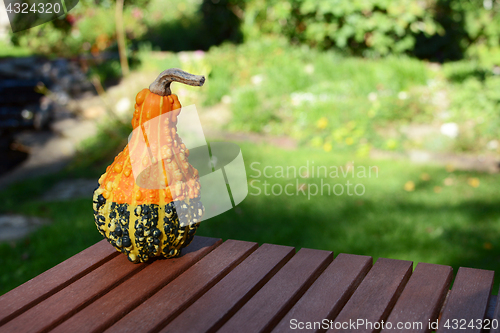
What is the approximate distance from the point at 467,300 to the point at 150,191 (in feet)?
3.29

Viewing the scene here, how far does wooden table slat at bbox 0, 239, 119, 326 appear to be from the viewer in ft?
4.26

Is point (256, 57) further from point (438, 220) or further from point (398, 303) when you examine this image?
point (398, 303)

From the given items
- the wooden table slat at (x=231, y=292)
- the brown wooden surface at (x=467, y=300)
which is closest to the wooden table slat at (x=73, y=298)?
the wooden table slat at (x=231, y=292)

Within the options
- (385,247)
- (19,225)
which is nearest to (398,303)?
(385,247)

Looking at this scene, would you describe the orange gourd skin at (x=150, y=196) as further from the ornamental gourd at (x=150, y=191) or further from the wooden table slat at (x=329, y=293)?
the wooden table slat at (x=329, y=293)

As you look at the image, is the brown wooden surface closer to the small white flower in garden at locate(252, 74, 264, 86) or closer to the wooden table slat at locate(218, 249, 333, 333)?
the wooden table slat at locate(218, 249, 333, 333)

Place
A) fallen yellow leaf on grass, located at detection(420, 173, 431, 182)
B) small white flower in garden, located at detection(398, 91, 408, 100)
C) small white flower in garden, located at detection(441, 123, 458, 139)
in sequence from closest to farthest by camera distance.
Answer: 1. fallen yellow leaf on grass, located at detection(420, 173, 431, 182)
2. small white flower in garden, located at detection(441, 123, 458, 139)
3. small white flower in garden, located at detection(398, 91, 408, 100)

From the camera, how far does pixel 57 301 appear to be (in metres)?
1.32

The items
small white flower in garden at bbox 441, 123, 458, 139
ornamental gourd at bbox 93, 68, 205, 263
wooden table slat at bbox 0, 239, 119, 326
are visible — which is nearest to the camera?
wooden table slat at bbox 0, 239, 119, 326

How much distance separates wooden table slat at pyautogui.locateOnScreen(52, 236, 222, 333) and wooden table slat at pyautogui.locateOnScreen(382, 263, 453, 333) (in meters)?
0.69

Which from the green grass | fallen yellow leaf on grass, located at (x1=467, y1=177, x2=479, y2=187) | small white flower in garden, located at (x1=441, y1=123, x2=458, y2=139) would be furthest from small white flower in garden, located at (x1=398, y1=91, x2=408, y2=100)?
fallen yellow leaf on grass, located at (x1=467, y1=177, x2=479, y2=187)

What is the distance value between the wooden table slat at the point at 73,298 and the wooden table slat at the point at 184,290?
16 centimetres

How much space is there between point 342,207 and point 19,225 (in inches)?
101

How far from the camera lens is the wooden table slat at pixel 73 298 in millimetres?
1215
